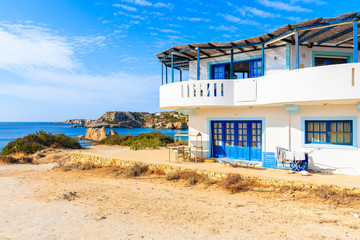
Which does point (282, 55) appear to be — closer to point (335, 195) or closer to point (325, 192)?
point (325, 192)

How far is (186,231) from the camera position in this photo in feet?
21.6

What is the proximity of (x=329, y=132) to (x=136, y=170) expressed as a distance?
9285 mm

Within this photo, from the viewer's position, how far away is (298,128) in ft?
35.8

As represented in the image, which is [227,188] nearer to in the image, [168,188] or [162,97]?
[168,188]

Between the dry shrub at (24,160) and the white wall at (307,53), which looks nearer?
the white wall at (307,53)

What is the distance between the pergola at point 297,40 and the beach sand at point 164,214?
5.70 m

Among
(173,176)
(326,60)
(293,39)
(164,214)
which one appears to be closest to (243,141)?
(173,176)

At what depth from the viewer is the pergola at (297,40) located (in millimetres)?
9250

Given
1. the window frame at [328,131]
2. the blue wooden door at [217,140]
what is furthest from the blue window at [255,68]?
the window frame at [328,131]

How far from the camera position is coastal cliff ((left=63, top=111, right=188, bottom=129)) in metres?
103

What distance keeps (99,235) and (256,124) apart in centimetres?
892

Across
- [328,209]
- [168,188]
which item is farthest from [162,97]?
[328,209]

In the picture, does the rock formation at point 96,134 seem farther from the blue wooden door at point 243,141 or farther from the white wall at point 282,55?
the white wall at point 282,55

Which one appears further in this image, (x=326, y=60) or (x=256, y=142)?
(x=256, y=142)
